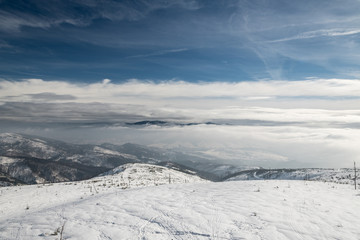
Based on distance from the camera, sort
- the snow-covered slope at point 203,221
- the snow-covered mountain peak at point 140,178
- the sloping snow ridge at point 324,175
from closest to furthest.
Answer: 1. the snow-covered slope at point 203,221
2. the snow-covered mountain peak at point 140,178
3. the sloping snow ridge at point 324,175

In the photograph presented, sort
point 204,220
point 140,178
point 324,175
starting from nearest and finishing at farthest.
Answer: point 204,220 → point 140,178 → point 324,175

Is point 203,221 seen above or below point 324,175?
above

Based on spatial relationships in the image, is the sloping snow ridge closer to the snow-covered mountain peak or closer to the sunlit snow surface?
the sunlit snow surface

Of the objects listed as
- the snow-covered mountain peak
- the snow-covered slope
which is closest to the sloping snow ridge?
the snow-covered slope

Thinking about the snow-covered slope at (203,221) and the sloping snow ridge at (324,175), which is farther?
the sloping snow ridge at (324,175)

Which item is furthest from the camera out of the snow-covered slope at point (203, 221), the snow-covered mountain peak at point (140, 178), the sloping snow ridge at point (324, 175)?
the sloping snow ridge at point (324, 175)

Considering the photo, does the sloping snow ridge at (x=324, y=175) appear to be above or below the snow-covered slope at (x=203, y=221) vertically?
below

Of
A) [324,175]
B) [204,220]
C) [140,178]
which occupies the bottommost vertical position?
[324,175]

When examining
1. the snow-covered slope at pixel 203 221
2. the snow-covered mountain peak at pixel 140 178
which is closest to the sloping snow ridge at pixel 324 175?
the snow-covered slope at pixel 203 221

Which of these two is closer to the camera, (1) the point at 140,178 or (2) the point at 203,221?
(2) the point at 203,221

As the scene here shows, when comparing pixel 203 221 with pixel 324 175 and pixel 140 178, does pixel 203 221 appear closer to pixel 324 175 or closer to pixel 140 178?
pixel 140 178

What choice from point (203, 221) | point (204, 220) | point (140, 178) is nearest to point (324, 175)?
point (140, 178)

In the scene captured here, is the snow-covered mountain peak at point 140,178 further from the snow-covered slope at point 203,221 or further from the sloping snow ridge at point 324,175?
the sloping snow ridge at point 324,175

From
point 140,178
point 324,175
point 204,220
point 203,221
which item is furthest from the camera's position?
point 324,175
